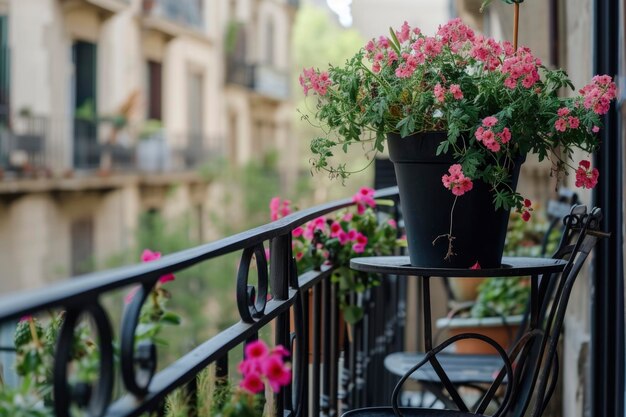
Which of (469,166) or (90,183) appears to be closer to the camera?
(469,166)

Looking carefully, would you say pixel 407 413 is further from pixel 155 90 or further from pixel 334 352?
pixel 155 90

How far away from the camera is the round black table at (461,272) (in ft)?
7.13

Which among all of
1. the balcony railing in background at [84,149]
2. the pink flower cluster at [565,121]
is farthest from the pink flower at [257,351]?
the balcony railing in background at [84,149]

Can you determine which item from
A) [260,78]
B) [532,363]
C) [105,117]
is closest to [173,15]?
[105,117]

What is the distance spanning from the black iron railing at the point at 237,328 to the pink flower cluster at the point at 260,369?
64mm

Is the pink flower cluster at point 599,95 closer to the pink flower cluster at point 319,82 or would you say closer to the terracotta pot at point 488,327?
the pink flower cluster at point 319,82

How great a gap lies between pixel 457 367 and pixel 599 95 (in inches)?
61.5

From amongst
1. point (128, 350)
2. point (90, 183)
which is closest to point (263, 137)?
point (90, 183)

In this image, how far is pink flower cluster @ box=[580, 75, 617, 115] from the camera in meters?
2.15

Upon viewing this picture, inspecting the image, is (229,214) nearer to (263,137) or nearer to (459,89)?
(263,137)

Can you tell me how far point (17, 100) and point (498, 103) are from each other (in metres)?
13.3

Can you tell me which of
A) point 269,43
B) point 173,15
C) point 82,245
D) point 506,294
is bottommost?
point 82,245

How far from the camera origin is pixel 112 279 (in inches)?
49.8

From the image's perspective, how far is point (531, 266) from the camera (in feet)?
7.29
